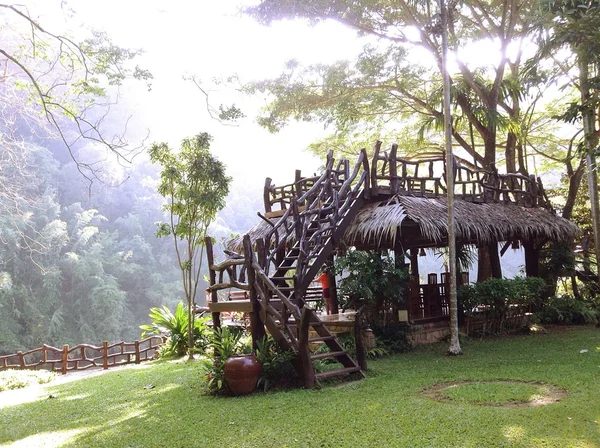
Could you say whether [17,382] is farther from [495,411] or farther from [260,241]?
[495,411]

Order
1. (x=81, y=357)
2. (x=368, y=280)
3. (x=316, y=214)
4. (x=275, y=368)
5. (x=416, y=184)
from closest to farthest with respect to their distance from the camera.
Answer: (x=275, y=368), (x=316, y=214), (x=368, y=280), (x=416, y=184), (x=81, y=357)

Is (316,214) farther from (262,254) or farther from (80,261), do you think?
(80,261)

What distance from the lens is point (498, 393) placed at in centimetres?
573

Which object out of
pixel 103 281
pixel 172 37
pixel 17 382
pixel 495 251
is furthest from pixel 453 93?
pixel 103 281

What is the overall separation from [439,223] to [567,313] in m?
4.55

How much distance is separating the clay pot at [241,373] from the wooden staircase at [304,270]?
50 cm

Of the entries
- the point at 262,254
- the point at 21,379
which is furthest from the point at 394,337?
the point at 21,379

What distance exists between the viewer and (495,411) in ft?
16.3

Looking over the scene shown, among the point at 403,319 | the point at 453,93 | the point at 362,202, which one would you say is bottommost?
the point at 403,319

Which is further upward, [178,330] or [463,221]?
[463,221]

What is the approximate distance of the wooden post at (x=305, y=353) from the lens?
641cm

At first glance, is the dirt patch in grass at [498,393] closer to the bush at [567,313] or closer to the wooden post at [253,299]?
the wooden post at [253,299]

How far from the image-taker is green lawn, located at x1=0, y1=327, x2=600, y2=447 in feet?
14.6

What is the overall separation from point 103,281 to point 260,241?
83.0ft
